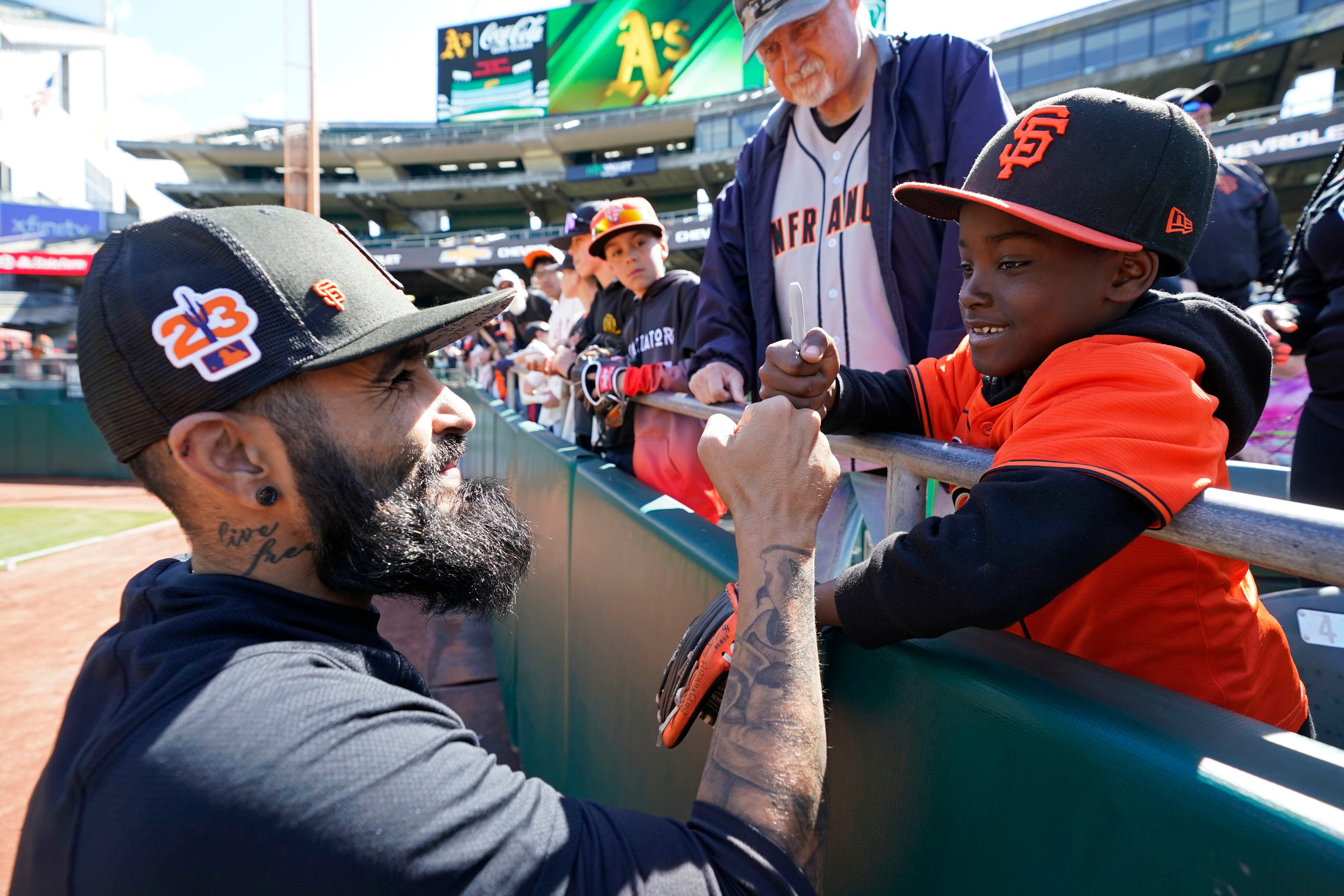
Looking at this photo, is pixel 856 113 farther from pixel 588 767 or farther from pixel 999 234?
pixel 588 767

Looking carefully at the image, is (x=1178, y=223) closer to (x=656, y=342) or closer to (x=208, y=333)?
(x=208, y=333)

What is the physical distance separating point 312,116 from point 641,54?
29726 millimetres

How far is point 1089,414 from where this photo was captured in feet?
3.40

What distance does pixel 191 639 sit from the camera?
981 mm

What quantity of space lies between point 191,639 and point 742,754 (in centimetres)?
73

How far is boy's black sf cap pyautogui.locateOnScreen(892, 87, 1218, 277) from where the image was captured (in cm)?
126

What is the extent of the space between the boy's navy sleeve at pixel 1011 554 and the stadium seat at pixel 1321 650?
1008 mm

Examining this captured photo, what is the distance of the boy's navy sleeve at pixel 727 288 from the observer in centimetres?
275

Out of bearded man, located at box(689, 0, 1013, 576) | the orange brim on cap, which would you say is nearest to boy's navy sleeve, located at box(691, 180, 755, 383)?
bearded man, located at box(689, 0, 1013, 576)

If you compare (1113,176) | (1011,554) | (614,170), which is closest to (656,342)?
(1113,176)

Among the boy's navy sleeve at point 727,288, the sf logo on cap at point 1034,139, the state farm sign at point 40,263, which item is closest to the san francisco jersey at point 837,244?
the boy's navy sleeve at point 727,288

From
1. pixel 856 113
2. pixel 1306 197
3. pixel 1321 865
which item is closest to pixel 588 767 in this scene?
pixel 1321 865

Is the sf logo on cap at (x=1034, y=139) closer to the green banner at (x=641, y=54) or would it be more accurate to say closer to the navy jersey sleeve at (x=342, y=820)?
the navy jersey sleeve at (x=342, y=820)

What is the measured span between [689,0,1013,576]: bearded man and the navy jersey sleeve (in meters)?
1.51
